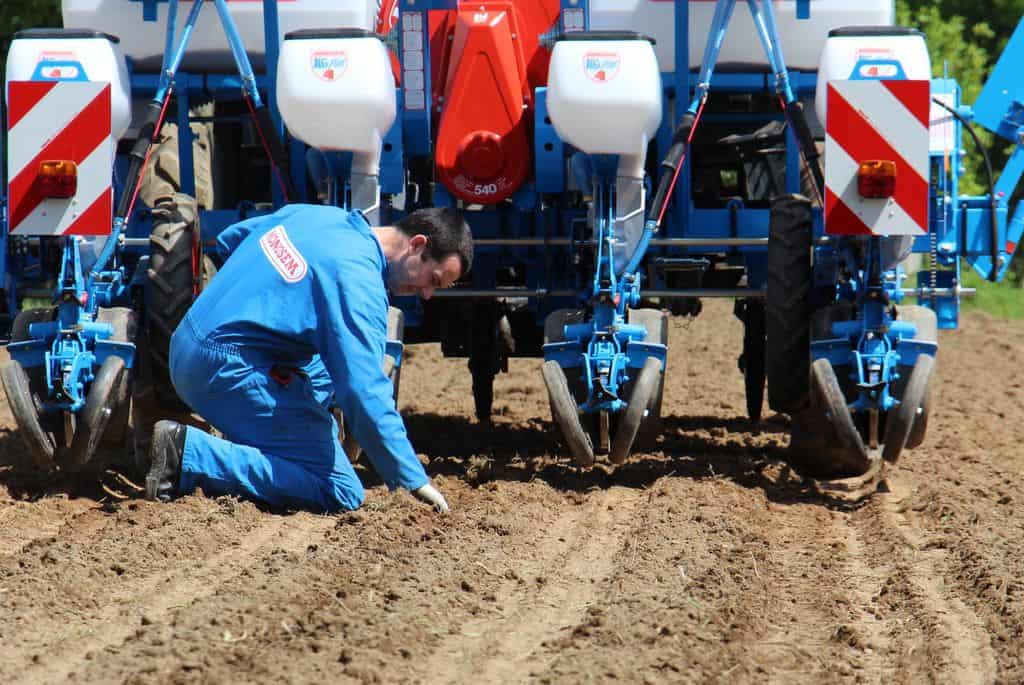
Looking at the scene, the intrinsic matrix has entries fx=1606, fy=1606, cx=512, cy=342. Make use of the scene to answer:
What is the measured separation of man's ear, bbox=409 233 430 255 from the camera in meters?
5.59

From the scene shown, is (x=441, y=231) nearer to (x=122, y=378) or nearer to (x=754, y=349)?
(x=122, y=378)

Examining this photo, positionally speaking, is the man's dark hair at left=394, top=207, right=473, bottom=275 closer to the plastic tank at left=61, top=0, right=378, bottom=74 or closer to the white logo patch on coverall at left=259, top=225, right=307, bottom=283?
the white logo patch on coverall at left=259, top=225, right=307, bottom=283

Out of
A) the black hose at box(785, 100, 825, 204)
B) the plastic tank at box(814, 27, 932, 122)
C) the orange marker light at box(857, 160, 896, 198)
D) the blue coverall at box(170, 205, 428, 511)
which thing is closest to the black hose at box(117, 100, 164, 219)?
the blue coverall at box(170, 205, 428, 511)

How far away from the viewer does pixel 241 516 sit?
551cm

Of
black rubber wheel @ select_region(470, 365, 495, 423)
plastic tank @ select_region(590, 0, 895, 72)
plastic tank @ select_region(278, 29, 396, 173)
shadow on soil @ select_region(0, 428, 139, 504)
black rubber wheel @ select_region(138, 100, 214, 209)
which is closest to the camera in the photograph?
shadow on soil @ select_region(0, 428, 139, 504)

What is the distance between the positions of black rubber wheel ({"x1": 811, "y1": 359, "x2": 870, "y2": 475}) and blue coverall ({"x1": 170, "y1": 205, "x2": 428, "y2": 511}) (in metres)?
1.91

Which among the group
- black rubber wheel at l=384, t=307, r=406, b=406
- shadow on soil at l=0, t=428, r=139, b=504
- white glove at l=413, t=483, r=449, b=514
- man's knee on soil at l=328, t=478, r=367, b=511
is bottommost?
shadow on soil at l=0, t=428, r=139, b=504

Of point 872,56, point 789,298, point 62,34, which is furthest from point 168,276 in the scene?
point 872,56

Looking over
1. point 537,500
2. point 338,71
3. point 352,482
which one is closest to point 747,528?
point 537,500

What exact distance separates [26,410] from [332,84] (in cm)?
183

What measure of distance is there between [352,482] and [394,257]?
0.88m

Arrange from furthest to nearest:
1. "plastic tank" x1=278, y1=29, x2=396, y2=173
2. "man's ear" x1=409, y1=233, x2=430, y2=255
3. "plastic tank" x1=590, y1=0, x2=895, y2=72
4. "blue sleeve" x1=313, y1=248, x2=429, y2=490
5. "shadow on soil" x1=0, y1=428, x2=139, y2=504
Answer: "plastic tank" x1=590, y1=0, x2=895, y2=72
"plastic tank" x1=278, y1=29, x2=396, y2=173
"shadow on soil" x1=0, y1=428, x2=139, y2=504
"man's ear" x1=409, y1=233, x2=430, y2=255
"blue sleeve" x1=313, y1=248, x2=429, y2=490

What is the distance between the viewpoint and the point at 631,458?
301 inches

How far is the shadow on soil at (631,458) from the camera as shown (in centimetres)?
699
